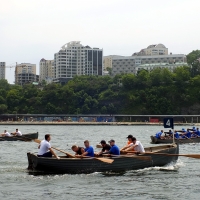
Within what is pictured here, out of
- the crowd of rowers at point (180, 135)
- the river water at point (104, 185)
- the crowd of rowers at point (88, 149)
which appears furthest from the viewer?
the crowd of rowers at point (180, 135)

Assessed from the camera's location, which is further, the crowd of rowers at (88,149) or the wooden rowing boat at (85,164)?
the crowd of rowers at (88,149)

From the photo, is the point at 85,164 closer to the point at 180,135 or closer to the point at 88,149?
the point at 88,149

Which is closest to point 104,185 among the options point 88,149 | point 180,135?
point 88,149

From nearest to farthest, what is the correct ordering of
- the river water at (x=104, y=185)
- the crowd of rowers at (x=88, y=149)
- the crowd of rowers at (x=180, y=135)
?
the river water at (x=104, y=185)
the crowd of rowers at (x=88, y=149)
the crowd of rowers at (x=180, y=135)

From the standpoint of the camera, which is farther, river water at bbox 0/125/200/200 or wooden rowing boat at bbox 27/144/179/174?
wooden rowing boat at bbox 27/144/179/174

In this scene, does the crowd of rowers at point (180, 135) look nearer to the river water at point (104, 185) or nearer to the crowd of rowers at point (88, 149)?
the river water at point (104, 185)

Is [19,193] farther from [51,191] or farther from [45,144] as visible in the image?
[45,144]

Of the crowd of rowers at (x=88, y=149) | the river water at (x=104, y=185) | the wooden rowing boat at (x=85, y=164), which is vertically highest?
the crowd of rowers at (x=88, y=149)

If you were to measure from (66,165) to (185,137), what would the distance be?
38.3 m

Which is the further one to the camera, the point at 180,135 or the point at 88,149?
the point at 180,135

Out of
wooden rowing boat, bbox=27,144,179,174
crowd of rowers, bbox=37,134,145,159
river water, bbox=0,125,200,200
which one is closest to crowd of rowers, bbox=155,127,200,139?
river water, bbox=0,125,200,200

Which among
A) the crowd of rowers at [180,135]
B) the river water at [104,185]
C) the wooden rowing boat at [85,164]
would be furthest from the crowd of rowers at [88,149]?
the crowd of rowers at [180,135]

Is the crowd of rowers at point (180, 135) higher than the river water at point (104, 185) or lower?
higher

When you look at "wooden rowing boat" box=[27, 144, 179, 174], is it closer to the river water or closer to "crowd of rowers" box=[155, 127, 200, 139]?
the river water
